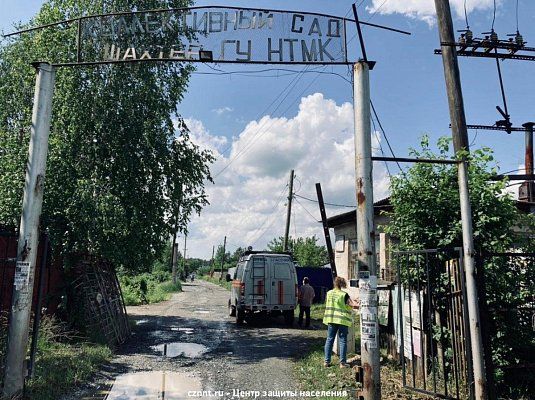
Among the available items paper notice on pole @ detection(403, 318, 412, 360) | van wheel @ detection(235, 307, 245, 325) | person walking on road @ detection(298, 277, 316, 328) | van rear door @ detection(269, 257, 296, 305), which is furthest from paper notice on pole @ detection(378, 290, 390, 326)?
van wheel @ detection(235, 307, 245, 325)

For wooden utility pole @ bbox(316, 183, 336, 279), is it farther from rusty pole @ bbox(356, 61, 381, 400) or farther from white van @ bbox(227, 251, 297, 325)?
white van @ bbox(227, 251, 297, 325)

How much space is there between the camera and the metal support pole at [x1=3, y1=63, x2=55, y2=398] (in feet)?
20.2

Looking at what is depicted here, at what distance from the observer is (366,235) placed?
6.06 m

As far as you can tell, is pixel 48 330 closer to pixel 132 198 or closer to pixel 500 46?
pixel 132 198

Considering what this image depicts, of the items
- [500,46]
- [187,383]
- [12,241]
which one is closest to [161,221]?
[12,241]

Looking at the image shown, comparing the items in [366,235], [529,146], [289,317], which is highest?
[529,146]

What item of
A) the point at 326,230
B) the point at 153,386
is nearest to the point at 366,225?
the point at 326,230

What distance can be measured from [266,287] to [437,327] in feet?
27.7

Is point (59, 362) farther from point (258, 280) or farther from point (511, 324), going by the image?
point (258, 280)

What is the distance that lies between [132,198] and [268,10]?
567cm

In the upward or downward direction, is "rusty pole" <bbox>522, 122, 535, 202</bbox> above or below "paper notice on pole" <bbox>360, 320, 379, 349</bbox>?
above

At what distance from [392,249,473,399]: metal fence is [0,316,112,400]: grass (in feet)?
16.6

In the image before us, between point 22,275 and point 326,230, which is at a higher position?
point 326,230

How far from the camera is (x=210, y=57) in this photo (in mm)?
7051
